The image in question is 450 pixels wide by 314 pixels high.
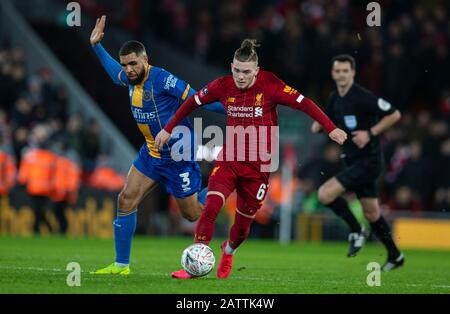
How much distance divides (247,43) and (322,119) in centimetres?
96

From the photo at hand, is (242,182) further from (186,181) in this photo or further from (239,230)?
(186,181)

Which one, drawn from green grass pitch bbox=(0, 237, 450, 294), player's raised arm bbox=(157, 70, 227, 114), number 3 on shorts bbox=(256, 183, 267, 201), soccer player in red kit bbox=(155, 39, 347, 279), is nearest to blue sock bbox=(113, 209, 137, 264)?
green grass pitch bbox=(0, 237, 450, 294)

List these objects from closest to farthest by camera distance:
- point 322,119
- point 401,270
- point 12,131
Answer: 1. point 322,119
2. point 401,270
3. point 12,131

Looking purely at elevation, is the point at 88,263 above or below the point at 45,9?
below

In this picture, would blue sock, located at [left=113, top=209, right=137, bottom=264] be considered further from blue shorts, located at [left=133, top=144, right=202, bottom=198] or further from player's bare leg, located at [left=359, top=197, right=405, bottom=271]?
player's bare leg, located at [left=359, top=197, right=405, bottom=271]

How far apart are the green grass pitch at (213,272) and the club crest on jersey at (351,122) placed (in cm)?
168

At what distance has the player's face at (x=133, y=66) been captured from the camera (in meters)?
9.98

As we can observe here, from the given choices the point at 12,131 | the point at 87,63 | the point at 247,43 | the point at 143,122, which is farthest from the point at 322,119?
the point at 87,63

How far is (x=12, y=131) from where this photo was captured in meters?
20.8

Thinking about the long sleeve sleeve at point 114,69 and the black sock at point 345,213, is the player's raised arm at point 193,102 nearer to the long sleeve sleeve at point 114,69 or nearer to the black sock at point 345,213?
the long sleeve sleeve at point 114,69

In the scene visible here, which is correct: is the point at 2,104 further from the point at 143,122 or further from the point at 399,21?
the point at 143,122

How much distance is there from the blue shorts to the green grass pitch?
850 mm

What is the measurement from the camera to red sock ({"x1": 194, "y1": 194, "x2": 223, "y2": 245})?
9305 mm

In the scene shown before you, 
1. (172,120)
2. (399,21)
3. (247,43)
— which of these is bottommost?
(172,120)
